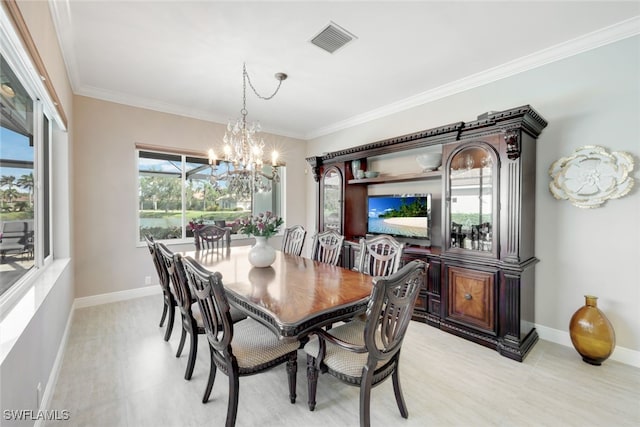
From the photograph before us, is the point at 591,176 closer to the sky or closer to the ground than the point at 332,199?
closer to the sky

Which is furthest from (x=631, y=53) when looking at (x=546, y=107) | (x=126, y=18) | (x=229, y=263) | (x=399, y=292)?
(x=126, y=18)

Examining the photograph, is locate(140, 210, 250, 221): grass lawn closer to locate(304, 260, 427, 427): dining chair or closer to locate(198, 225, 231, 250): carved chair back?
locate(198, 225, 231, 250): carved chair back

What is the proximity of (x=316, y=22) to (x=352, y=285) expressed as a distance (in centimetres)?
217

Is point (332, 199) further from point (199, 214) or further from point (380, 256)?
point (199, 214)

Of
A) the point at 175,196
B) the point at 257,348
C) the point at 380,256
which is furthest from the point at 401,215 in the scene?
the point at 175,196

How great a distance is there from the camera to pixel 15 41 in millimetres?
1380

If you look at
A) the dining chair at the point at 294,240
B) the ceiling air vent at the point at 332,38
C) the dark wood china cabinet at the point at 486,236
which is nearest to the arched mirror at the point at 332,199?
the dining chair at the point at 294,240

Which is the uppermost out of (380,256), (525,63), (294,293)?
(525,63)

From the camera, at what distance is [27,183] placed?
1923 mm

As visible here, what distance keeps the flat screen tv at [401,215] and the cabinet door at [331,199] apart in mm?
468

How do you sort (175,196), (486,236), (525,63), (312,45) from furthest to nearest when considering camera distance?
1. (175,196)
2. (525,63)
3. (486,236)
4. (312,45)

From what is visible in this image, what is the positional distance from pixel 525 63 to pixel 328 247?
9.20 ft

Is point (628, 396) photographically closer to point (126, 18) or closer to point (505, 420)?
point (505, 420)

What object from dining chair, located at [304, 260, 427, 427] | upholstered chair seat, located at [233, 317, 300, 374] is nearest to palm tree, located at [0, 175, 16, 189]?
upholstered chair seat, located at [233, 317, 300, 374]
